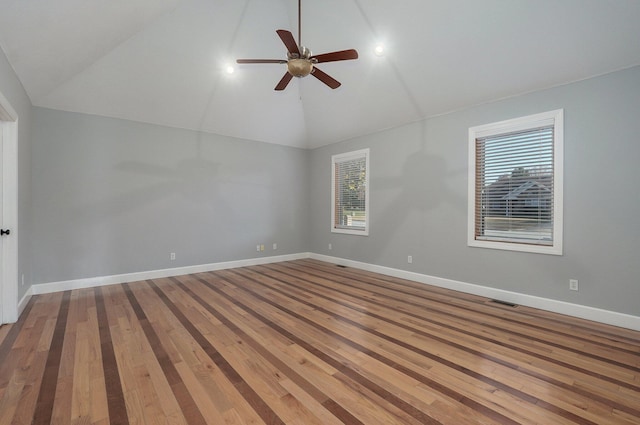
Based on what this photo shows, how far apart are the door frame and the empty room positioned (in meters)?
0.02

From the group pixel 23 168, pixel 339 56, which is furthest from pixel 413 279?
pixel 23 168

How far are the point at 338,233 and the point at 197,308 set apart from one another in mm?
3644

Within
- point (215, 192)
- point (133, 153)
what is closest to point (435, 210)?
point (215, 192)

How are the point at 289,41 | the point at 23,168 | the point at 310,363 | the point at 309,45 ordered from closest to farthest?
the point at 310,363 → the point at 289,41 → the point at 23,168 → the point at 309,45

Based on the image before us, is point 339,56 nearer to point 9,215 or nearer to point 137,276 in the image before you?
point 9,215

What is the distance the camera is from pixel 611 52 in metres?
3.10

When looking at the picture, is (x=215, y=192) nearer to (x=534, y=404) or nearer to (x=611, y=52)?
(x=534, y=404)

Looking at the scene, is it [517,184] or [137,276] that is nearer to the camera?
[517,184]

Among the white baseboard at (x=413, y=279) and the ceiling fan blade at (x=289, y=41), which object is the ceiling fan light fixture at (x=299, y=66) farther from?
the white baseboard at (x=413, y=279)

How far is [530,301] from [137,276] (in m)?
6.06

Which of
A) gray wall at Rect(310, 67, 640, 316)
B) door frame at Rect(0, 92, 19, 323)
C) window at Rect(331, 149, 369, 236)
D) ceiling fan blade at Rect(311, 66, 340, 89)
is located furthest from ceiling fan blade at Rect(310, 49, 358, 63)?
door frame at Rect(0, 92, 19, 323)

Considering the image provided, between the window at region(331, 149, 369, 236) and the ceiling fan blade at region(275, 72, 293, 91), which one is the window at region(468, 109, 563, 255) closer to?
the window at region(331, 149, 369, 236)

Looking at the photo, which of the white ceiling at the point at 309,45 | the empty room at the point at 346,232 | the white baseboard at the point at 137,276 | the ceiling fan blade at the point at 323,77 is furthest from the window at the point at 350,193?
the ceiling fan blade at the point at 323,77

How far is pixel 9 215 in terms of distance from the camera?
3.19 meters
